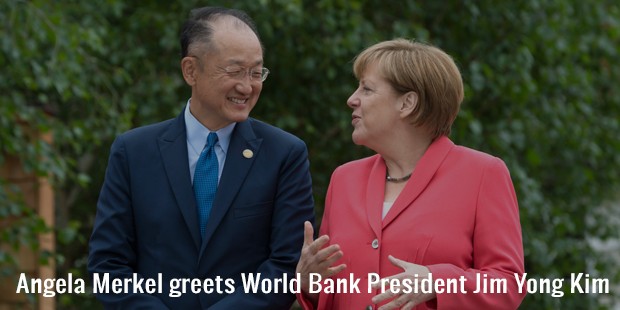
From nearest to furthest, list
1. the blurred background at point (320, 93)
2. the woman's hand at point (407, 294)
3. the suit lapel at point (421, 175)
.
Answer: the woman's hand at point (407, 294) < the suit lapel at point (421, 175) < the blurred background at point (320, 93)

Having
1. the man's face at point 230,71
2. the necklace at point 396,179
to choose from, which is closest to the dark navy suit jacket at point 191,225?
the man's face at point 230,71

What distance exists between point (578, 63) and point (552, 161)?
91 cm

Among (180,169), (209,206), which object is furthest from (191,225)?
(180,169)

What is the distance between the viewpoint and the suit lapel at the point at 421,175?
346 centimetres

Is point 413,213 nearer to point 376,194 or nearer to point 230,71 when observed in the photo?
point 376,194

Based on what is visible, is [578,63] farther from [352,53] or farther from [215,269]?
Answer: [215,269]

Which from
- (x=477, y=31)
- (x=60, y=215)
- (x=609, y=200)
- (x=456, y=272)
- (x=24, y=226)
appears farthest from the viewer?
(x=609, y=200)

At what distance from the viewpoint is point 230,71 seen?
3572mm

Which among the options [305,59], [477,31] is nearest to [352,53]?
[305,59]

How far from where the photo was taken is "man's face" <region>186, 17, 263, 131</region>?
3570 millimetres

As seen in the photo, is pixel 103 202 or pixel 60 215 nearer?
pixel 103 202

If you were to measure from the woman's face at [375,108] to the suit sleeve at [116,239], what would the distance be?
0.79m

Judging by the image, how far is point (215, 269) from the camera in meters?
3.55

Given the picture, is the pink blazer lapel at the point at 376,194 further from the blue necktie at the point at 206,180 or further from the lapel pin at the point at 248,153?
the blue necktie at the point at 206,180
